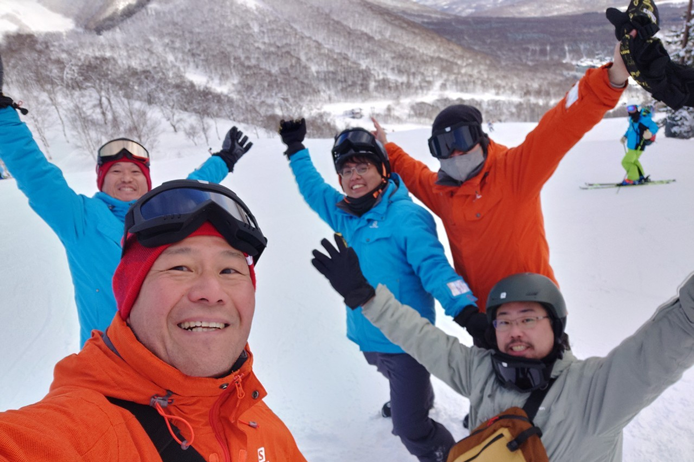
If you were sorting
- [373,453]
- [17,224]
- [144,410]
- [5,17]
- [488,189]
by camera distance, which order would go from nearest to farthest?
[144,410] → [488,189] → [373,453] → [17,224] → [5,17]

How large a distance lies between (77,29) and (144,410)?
70.8m

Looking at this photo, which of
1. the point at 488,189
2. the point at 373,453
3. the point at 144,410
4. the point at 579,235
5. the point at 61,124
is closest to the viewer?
the point at 144,410

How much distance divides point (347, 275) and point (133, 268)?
0.89 meters

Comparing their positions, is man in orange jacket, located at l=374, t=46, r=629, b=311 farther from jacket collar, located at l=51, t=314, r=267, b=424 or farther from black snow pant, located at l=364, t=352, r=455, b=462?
jacket collar, located at l=51, t=314, r=267, b=424

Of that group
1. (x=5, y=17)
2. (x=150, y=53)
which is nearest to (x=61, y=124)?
(x=150, y=53)

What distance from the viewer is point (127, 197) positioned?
206 cm

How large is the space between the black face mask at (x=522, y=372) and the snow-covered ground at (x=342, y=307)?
1.26 m

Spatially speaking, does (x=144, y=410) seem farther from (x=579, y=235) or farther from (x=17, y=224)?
(x=17, y=224)

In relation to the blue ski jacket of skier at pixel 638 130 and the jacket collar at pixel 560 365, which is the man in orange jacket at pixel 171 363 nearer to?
the jacket collar at pixel 560 365

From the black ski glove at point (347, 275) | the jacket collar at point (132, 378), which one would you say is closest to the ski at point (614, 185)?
the black ski glove at point (347, 275)

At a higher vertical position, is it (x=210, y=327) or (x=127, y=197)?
(x=127, y=197)

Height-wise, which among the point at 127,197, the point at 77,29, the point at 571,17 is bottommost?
the point at 127,197

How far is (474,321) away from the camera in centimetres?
163

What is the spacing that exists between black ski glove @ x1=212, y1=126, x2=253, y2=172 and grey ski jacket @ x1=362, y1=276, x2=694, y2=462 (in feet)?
6.33
